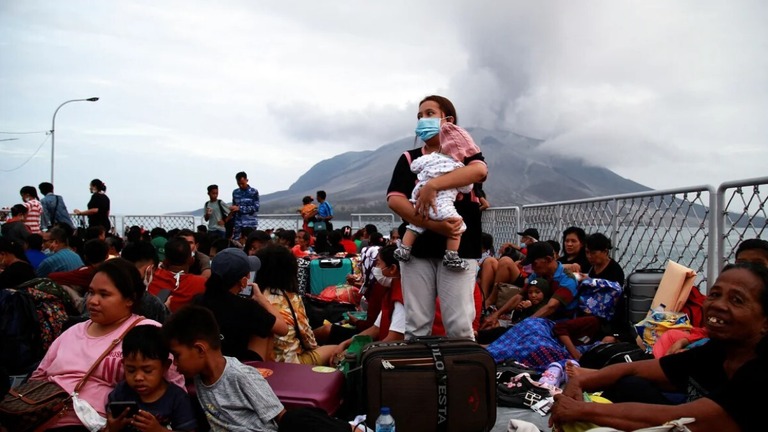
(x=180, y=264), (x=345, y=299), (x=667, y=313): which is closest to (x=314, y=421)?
(x=180, y=264)

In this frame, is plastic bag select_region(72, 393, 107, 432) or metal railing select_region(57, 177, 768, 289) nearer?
plastic bag select_region(72, 393, 107, 432)

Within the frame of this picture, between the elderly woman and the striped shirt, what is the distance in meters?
7.60

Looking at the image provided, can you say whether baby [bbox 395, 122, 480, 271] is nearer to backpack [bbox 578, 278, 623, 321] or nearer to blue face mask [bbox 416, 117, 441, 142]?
blue face mask [bbox 416, 117, 441, 142]

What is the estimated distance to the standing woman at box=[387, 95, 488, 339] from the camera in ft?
9.71

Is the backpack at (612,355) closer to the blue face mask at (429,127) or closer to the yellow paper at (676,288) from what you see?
the yellow paper at (676,288)

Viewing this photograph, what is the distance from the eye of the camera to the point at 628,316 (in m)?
4.77

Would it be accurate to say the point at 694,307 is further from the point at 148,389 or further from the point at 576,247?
the point at 148,389

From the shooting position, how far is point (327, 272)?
7.02 metres

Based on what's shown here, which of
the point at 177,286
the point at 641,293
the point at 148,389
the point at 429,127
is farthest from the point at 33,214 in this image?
the point at 641,293

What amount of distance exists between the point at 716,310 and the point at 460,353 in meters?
1.18

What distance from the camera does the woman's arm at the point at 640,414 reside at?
2.03m

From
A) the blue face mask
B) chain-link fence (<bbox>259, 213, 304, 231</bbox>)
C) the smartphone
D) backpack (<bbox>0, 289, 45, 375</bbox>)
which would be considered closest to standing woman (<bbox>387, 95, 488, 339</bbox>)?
the blue face mask

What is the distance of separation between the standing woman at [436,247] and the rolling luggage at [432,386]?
0.26 meters

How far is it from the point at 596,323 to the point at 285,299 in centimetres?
271
